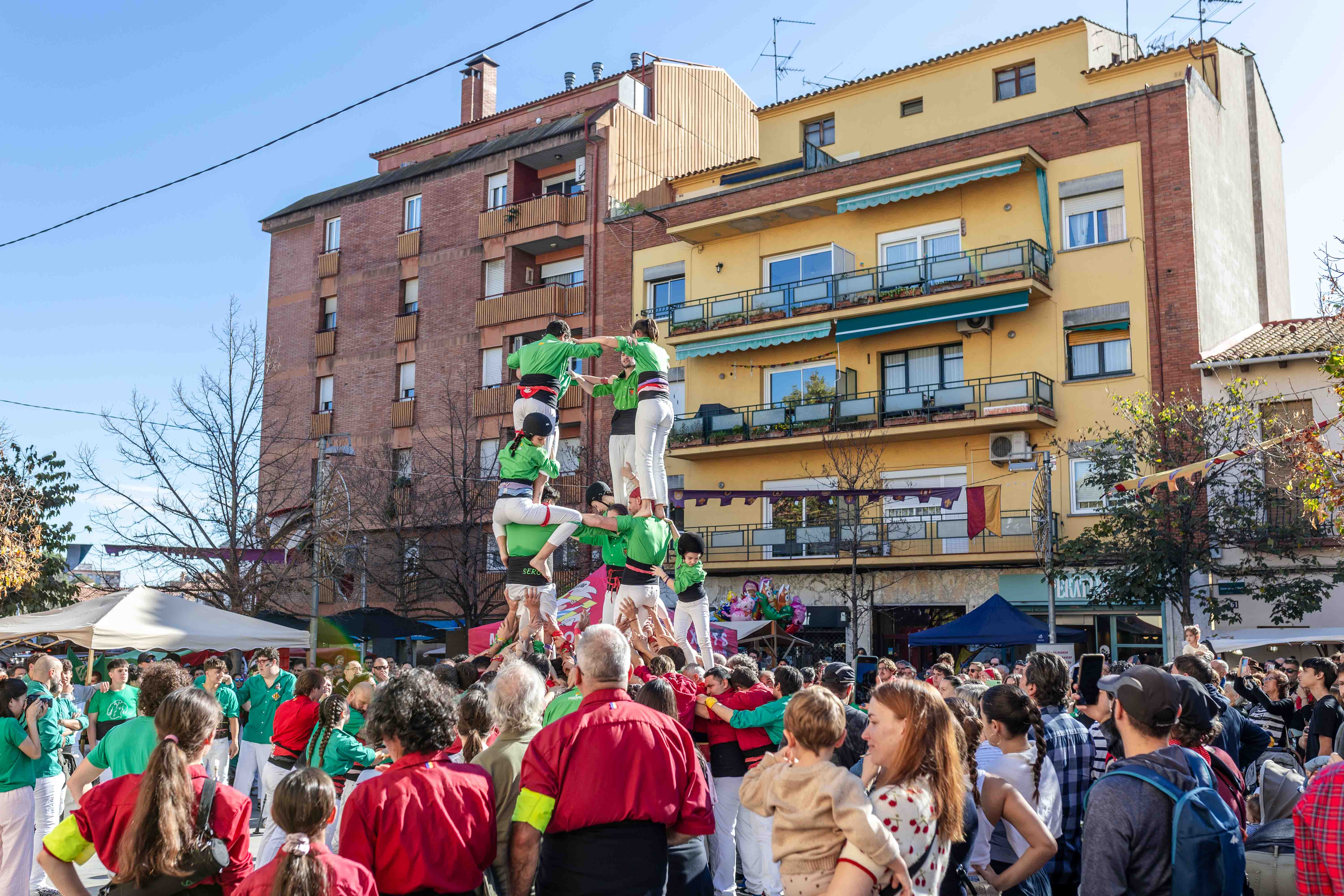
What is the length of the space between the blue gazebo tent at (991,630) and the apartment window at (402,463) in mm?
22041

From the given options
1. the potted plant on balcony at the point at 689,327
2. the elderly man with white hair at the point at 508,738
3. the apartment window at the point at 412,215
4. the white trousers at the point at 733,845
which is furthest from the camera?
the apartment window at the point at 412,215

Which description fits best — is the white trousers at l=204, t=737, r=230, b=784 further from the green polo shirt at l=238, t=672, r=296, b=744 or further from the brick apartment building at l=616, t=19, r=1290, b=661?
the brick apartment building at l=616, t=19, r=1290, b=661

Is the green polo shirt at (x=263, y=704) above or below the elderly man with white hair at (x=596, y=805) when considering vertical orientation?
below

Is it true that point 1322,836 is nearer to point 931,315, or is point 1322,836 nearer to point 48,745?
point 48,745

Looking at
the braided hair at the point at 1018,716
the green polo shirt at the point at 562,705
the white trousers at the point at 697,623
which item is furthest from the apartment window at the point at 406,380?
Result: the braided hair at the point at 1018,716

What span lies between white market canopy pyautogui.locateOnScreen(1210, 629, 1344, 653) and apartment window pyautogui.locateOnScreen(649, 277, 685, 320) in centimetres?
1760

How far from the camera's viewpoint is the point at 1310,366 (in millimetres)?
25016

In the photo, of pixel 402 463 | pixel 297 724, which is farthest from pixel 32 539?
pixel 297 724

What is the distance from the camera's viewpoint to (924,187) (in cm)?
2961

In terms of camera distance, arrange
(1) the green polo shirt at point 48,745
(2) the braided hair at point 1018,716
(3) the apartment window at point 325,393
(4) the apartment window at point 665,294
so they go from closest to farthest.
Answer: (2) the braided hair at point 1018,716 < (1) the green polo shirt at point 48,745 < (4) the apartment window at point 665,294 < (3) the apartment window at point 325,393

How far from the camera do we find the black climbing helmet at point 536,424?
1323 centimetres

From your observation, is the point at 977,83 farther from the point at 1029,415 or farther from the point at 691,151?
the point at 691,151

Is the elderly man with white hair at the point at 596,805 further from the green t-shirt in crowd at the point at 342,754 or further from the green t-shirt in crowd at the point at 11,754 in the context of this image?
the green t-shirt in crowd at the point at 11,754

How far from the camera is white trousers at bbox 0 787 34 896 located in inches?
304
